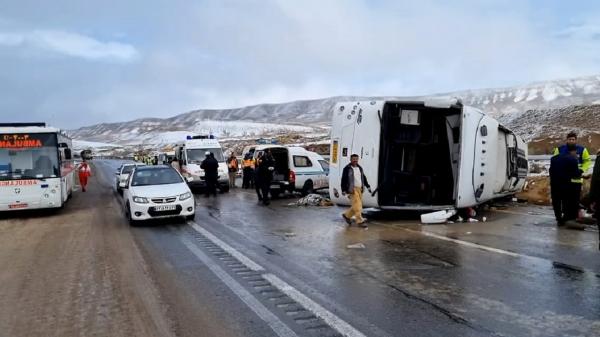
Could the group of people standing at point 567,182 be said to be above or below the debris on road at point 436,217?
above

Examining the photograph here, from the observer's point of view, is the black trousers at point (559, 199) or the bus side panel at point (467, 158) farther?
the bus side panel at point (467, 158)

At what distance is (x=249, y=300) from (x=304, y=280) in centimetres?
108

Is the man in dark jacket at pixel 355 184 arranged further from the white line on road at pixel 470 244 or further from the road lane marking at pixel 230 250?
the road lane marking at pixel 230 250

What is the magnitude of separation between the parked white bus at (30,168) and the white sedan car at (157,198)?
10.3ft

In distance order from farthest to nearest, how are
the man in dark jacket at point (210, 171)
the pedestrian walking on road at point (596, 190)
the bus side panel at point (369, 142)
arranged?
1. the man in dark jacket at point (210, 171)
2. the bus side panel at point (369, 142)
3. the pedestrian walking on road at point (596, 190)

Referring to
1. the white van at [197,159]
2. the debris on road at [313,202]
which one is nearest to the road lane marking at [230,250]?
the debris on road at [313,202]

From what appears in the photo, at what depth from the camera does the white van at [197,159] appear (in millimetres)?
23438

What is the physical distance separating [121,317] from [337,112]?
8.74 m

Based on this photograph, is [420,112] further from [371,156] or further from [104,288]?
[104,288]

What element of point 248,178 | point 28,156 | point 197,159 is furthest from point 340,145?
point 248,178

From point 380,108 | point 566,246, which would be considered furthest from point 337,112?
point 566,246

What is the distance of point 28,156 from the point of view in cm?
1596

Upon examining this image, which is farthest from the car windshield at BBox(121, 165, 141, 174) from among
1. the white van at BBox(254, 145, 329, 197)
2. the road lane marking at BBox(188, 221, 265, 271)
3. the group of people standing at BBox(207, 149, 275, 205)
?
the road lane marking at BBox(188, 221, 265, 271)

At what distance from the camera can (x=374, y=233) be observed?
35.9 feet
